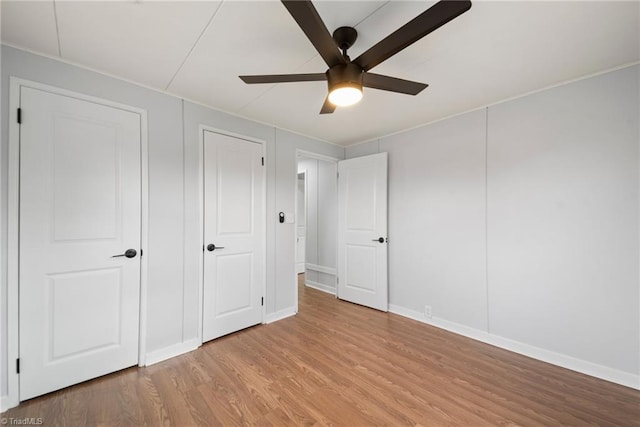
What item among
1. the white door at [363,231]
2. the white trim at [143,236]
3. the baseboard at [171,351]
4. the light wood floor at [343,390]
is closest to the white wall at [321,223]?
the white door at [363,231]

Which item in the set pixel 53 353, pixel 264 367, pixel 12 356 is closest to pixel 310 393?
pixel 264 367

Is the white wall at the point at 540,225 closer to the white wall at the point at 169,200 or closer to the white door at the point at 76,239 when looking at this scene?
the white wall at the point at 169,200

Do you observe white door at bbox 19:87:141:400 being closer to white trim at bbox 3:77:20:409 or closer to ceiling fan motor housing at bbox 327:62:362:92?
white trim at bbox 3:77:20:409

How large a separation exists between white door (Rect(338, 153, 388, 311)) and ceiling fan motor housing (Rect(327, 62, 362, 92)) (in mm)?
2178

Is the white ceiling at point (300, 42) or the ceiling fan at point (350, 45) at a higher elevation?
the white ceiling at point (300, 42)

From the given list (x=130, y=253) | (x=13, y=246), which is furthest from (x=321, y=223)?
(x=13, y=246)

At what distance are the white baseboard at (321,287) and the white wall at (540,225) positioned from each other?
1.43 meters

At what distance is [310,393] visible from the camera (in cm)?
192

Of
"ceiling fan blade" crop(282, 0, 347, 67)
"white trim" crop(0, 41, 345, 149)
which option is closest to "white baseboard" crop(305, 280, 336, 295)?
"white trim" crop(0, 41, 345, 149)

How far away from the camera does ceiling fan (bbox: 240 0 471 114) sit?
1.09 meters

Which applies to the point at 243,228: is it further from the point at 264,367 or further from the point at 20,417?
the point at 20,417

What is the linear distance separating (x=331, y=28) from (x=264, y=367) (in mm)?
2623

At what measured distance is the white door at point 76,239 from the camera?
5.95ft

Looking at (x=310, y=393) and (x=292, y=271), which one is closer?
(x=310, y=393)
